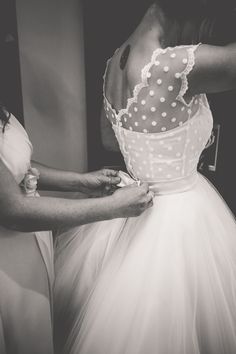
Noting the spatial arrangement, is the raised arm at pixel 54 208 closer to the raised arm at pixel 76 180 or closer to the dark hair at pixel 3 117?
the dark hair at pixel 3 117

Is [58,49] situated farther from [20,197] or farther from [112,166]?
[20,197]

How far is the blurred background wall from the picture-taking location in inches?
60.1

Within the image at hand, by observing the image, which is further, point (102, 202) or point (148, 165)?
point (148, 165)

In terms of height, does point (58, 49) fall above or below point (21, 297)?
above

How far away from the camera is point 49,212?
0.88 m

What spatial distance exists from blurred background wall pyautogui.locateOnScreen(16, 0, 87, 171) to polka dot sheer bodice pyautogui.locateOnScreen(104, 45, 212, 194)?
0.60 m

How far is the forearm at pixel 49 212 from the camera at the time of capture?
2.78ft

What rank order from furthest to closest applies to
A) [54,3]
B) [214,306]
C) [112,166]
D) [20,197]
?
[112,166] < [54,3] < [214,306] < [20,197]

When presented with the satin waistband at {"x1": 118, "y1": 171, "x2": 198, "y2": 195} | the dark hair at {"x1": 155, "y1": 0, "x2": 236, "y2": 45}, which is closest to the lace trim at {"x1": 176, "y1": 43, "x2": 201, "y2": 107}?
the dark hair at {"x1": 155, "y1": 0, "x2": 236, "y2": 45}

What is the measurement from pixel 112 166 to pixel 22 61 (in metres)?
0.63

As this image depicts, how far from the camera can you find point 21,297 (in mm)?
943

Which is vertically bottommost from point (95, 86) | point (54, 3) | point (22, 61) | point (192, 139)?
point (192, 139)

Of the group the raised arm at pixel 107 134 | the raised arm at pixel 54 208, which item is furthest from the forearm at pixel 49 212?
the raised arm at pixel 107 134

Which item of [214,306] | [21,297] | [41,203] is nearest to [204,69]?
[41,203]
